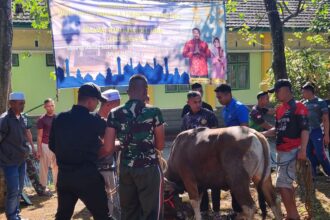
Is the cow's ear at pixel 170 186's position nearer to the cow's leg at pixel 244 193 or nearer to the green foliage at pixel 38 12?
the cow's leg at pixel 244 193

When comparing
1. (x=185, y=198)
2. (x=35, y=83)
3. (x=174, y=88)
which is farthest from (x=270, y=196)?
(x=174, y=88)

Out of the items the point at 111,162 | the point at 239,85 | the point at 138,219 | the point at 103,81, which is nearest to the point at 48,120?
the point at 103,81

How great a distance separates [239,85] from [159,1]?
1107 cm

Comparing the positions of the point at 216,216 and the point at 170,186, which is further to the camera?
the point at 216,216

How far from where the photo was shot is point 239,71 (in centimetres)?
1927

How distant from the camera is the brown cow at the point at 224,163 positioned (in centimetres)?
563

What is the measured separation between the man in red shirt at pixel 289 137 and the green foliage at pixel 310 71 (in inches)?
253

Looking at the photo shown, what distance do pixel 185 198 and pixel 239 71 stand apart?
1258 centimetres

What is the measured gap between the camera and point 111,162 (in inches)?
240

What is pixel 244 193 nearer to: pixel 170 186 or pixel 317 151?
pixel 170 186

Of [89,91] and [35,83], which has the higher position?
[89,91]

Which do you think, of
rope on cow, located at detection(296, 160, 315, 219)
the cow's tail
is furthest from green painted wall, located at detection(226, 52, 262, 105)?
the cow's tail

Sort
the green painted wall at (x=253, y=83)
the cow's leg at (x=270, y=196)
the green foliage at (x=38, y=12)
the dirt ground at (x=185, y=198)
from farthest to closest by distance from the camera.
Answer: the green painted wall at (x=253, y=83) < the green foliage at (x=38, y=12) < the dirt ground at (x=185, y=198) < the cow's leg at (x=270, y=196)

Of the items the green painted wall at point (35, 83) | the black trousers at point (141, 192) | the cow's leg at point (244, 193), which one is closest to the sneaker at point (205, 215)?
the cow's leg at point (244, 193)
